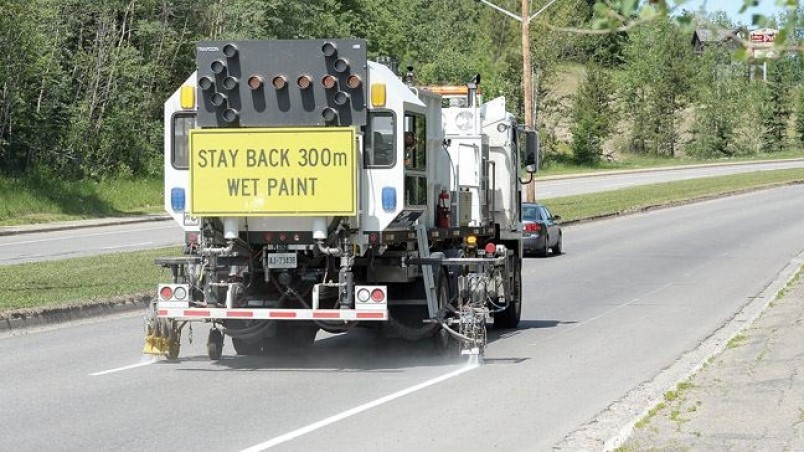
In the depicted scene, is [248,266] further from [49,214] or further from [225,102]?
[49,214]

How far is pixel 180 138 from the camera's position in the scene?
1512 cm

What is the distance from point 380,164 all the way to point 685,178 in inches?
2598

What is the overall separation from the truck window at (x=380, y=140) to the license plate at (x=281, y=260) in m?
1.19

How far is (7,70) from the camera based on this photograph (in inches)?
1874

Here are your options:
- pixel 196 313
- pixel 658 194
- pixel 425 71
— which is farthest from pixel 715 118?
pixel 196 313

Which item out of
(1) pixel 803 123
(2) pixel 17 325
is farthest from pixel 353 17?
(2) pixel 17 325

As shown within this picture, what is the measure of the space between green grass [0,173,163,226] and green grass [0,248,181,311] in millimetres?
17346

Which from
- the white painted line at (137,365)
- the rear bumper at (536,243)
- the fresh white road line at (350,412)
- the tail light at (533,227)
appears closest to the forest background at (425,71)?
the fresh white road line at (350,412)

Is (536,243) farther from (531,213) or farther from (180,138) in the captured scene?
(180,138)

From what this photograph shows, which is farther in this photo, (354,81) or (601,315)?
(601,315)

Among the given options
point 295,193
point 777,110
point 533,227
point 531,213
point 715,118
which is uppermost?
point 777,110

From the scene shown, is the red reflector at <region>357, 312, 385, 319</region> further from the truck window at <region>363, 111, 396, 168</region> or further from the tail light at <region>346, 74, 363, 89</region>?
the tail light at <region>346, 74, 363, 89</region>

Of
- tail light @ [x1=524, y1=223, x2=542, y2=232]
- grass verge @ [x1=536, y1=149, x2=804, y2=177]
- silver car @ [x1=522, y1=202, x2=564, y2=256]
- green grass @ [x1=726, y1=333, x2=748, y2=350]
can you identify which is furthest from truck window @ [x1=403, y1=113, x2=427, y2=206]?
grass verge @ [x1=536, y1=149, x2=804, y2=177]

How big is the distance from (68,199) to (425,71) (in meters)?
44.6
